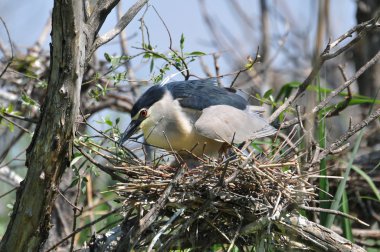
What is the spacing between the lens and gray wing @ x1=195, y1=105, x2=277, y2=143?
3.79m

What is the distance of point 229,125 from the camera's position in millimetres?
3881

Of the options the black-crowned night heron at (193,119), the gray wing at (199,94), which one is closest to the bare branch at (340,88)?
the black-crowned night heron at (193,119)

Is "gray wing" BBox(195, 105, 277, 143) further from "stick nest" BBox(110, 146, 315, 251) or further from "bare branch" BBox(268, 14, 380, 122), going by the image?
"stick nest" BBox(110, 146, 315, 251)

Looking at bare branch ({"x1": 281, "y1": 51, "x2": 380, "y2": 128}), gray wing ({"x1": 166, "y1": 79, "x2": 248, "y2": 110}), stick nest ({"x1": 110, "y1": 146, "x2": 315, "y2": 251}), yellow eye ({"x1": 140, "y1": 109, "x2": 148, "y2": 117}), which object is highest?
gray wing ({"x1": 166, "y1": 79, "x2": 248, "y2": 110})

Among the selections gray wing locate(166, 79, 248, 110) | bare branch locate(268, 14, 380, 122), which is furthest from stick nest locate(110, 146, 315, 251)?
gray wing locate(166, 79, 248, 110)

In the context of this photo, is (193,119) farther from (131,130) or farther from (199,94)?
(131,130)

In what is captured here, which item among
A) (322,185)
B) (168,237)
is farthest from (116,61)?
(322,185)

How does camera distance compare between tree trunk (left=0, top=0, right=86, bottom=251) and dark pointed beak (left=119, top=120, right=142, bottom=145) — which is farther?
dark pointed beak (left=119, top=120, right=142, bottom=145)

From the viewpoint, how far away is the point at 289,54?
735 centimetres

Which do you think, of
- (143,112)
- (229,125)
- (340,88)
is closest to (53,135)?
(143,112)

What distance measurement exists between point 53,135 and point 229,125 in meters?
1.41

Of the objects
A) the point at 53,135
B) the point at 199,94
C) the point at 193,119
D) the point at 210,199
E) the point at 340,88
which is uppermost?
the point at 199,94

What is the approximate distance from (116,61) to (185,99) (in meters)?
0.66

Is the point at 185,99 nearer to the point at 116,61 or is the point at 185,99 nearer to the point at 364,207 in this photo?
the point at 116,61
